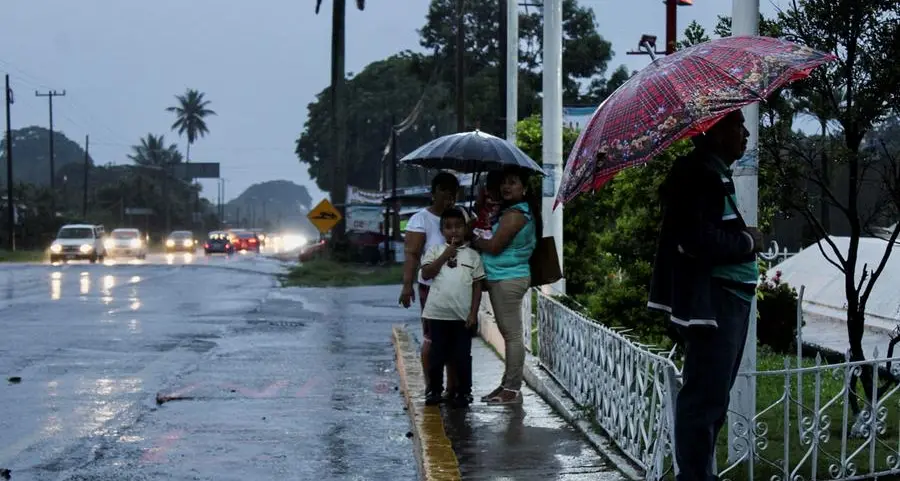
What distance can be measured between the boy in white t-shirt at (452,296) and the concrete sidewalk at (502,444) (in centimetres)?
33

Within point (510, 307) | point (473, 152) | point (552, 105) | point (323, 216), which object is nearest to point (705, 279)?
point (510, 307)

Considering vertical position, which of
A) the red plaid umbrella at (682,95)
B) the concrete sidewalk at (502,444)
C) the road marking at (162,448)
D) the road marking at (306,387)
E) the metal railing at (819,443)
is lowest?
the road marking at (306,387)

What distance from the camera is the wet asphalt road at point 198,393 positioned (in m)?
7.99

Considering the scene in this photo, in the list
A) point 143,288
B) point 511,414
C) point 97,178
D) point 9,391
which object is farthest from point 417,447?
point 97,178

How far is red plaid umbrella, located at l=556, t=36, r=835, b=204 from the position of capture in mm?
5215

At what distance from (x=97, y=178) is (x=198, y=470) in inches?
5545

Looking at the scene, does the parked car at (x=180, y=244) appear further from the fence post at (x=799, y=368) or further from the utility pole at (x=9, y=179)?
the fence post at (x=799, y=368)

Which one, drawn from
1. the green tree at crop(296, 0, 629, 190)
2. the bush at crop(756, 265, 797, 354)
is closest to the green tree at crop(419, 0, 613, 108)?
the green tree at crop(296, 0, 629, 190)

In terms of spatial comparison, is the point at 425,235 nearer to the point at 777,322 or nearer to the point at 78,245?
the point at 777,322

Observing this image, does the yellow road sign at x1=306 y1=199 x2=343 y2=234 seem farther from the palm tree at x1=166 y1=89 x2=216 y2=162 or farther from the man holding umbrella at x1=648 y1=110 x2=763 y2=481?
the palm tree at x1=166 y1=89 x2=216 y2=162

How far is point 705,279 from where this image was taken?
520 cm

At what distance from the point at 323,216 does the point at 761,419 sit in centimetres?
2949

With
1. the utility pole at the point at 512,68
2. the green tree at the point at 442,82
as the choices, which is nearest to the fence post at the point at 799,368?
the utility pole at the point at 512,68

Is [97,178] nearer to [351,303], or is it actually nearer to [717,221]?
[351,303]
